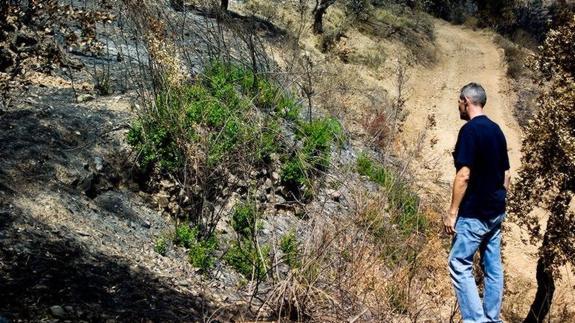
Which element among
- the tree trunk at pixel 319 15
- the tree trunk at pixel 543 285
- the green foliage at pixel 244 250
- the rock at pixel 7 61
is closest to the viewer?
the green foliage at pixel 244 250

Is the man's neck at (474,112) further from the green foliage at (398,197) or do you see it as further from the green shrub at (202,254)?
the green shrub at (202,254)

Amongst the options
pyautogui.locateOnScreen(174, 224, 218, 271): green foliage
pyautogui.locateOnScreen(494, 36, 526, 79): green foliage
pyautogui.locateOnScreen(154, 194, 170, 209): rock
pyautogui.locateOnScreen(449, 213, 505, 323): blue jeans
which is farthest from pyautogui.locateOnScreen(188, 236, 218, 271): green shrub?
pyautogui.locateOnScreen(494, 36, 526, 79): green foliage

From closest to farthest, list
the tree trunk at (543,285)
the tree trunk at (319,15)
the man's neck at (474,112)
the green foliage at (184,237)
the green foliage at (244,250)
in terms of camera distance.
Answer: the man's neck at (474,112), the green foliage at (244,250), the green foliage at (184,237), the tree trunk at (543,285), the tree trunk at (319,15)

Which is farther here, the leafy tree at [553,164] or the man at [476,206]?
the leafy tree at [553,164]

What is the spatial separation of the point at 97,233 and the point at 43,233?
68 cm

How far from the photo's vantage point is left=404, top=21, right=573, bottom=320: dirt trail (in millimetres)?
10648

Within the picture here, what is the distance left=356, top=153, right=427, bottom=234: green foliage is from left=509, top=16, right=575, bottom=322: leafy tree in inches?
52.4

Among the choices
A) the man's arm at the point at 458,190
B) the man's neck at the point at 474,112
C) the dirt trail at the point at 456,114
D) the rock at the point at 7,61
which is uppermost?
the man's neck at the point at 474,112

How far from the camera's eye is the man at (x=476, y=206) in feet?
13.7

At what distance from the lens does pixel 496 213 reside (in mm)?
4293

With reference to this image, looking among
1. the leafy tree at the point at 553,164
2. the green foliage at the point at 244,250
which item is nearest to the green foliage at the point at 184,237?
the green foliage at the point at 244,250

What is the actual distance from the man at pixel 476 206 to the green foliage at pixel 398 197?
1.30 meters

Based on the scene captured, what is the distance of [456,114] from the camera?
1797 cm

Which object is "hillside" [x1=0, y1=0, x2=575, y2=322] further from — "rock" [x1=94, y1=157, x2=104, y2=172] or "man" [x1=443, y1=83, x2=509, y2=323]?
"man" [x1=443, y1=83, x2=509, y2=323]
